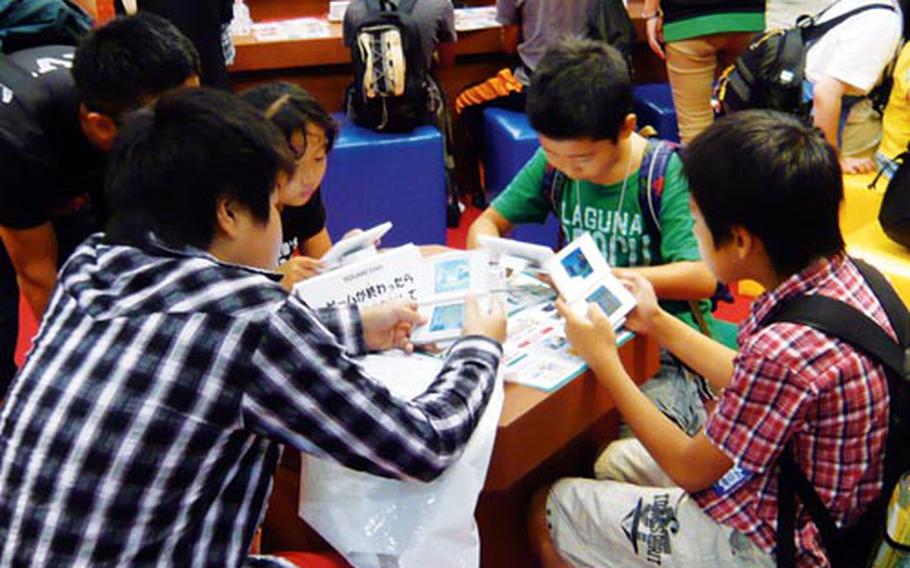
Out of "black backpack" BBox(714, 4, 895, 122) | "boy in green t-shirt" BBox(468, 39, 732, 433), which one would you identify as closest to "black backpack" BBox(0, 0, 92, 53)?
"boy in green t-shirt" BBox(468, 39, 732, 433)

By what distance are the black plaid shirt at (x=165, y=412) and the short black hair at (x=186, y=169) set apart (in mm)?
33

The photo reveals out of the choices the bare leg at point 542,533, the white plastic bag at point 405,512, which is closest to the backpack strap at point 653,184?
the bare leg at point 542,533

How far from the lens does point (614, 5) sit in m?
3.43

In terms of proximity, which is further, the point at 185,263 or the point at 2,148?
the point at 2,148

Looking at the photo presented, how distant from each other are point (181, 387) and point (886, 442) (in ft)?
2.77

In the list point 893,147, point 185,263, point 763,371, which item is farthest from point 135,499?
point 893,147

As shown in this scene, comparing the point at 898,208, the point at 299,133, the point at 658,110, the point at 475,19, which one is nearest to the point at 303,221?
the point at 299,133

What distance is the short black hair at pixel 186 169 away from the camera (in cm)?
97

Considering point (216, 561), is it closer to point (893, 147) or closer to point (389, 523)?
point (389, 523)

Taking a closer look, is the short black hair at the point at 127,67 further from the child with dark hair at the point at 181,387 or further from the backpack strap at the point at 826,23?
the backpack strap at the point at 826,23

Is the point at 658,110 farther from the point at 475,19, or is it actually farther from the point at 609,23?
the point at 475,19

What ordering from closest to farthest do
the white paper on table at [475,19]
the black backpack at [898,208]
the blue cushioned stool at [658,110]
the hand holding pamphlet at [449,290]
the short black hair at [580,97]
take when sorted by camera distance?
the hand holding pamphlet at [449,290]
the short black hair at [580,97]
the black backpack at [898,208]
the blue cushioned stool at [658,110]
the white paper on table at [475,19]

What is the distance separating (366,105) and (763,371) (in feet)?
8.00

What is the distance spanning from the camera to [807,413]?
3.44ft
